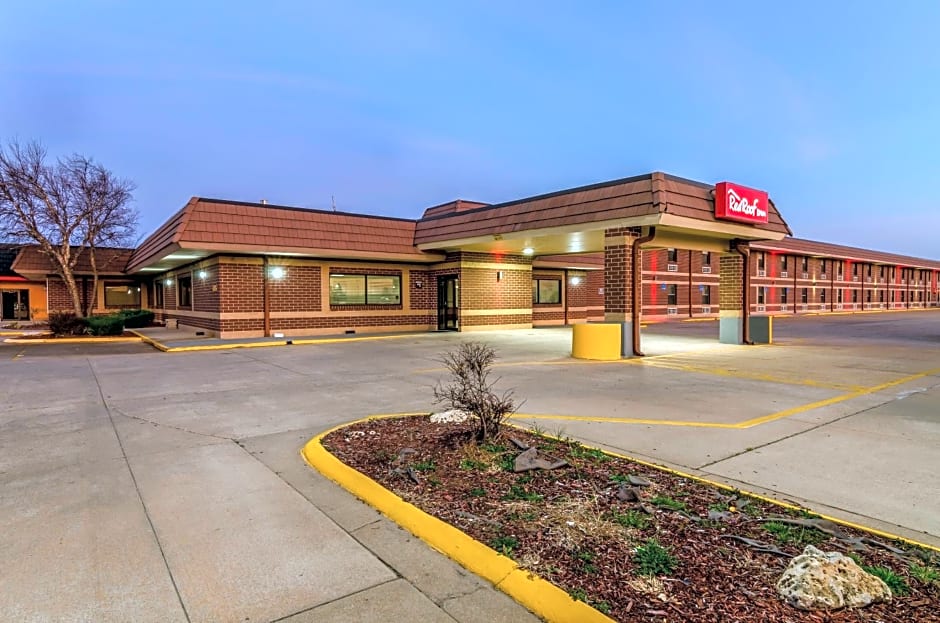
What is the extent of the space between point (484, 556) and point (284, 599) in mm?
1170

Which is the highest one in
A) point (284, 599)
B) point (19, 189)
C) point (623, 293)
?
point (19, 189)

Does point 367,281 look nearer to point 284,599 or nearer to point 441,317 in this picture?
point 441,317

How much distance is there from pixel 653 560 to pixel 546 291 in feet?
82.2

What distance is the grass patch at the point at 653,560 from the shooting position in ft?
9.56

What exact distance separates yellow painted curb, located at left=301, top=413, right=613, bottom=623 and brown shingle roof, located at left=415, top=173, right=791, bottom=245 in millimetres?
10307

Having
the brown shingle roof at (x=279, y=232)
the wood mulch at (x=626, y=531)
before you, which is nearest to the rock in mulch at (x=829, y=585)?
the wood mulch at (x=626, y=531)

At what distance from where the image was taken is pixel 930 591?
2676 millimetres

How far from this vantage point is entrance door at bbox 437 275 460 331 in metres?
23.0

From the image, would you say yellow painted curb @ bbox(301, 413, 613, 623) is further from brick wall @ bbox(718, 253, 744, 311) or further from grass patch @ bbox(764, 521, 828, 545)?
brick wall @ bbox(718, 253, 744, 311)

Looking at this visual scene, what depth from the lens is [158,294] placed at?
3105 cm

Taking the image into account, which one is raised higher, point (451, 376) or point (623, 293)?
point (623, 293)

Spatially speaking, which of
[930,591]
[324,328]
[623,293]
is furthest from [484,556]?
[324,328]

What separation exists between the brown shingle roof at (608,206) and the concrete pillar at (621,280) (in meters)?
0.70

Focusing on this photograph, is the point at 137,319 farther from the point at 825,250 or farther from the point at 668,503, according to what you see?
the point at 825,250
